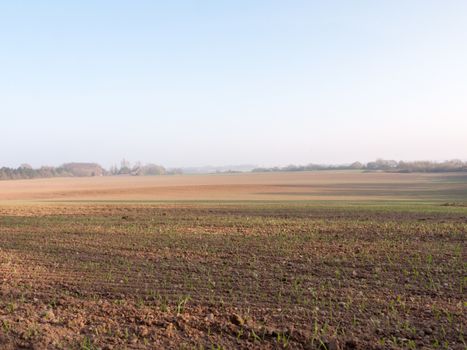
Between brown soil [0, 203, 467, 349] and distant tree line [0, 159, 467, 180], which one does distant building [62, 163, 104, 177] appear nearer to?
distant tree line [0, 159, 467, 180]

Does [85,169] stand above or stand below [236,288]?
above

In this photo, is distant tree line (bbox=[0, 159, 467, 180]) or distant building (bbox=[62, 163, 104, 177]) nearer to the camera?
distant tree line (bbox=[0, 159, 467, 180])

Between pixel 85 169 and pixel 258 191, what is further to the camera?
pixel 85 169

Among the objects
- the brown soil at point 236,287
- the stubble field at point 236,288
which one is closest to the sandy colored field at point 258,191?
the stubble field at point 236,288

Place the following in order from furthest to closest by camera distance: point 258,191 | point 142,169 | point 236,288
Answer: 1. point 142,169
2. point 258,191
3. point 236,288

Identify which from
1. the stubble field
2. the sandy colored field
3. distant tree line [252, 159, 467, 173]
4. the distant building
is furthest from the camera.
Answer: the distant building

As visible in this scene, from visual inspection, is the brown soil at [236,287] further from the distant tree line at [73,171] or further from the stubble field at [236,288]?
the distant tree line at [73,171]

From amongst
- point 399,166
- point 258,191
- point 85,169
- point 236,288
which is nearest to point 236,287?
point 236,288

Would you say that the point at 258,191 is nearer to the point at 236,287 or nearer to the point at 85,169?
the point at 236,287

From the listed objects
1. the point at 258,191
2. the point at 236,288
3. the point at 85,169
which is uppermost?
the point at 85,169

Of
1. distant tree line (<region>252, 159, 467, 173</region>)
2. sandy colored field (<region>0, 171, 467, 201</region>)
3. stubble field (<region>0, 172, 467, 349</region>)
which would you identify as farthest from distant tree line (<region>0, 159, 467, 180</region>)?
stubble field (<region>0, 172, 467, 349</region>)

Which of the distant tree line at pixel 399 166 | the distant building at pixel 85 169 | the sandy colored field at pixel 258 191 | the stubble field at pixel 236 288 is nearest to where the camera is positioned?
the stubble field at pixel 236 288

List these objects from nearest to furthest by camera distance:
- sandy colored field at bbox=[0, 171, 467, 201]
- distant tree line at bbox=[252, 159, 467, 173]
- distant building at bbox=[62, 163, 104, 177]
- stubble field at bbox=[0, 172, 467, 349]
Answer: stubble field at bbox=[0, 172, 467, 349], sandy colored field at bbox=[0, 171, 467, 201], distant tree line at bbox=[252, 159, 467, 173], distant building at bbox=[62, 163, 104, 177]

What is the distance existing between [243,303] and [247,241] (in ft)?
19.0
